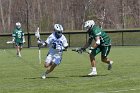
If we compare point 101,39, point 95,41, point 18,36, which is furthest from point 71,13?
point 95,41

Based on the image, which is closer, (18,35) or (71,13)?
(18,35)

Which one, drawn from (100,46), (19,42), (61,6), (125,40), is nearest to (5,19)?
(61,6)

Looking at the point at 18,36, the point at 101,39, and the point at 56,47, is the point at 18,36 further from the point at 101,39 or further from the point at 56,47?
the point at 56,47

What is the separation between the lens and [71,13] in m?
82.7

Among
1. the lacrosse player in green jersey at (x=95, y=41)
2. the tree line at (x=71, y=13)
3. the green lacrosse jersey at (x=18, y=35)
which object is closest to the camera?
the lacrosse player in green jersey at (x=95, y=41)

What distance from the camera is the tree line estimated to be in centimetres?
7994

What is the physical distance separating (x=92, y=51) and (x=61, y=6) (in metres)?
65.7

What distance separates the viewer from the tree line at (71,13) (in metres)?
79.9

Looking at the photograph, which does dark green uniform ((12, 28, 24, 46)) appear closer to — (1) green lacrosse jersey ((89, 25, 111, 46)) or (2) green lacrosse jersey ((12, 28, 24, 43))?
(2) green lacrosse jersey ((12, 28, 24, 43))

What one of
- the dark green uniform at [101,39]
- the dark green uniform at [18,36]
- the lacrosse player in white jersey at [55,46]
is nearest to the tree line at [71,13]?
the dark green uniform at [18,36]

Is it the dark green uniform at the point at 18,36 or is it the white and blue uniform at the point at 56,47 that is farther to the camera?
the dark green uniform at the point at 18,36

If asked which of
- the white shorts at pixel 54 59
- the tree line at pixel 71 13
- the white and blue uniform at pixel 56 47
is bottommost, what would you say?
the white shorts at pixel 54 59

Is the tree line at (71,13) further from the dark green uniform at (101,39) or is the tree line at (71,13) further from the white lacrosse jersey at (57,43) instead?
the white lacrosse jersey at (57,43)

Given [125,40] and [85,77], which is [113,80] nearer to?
[85,77]
